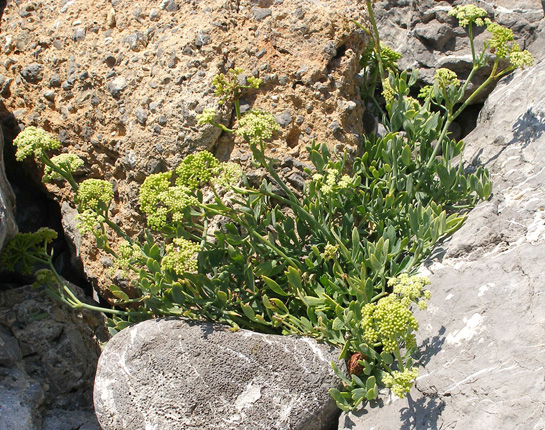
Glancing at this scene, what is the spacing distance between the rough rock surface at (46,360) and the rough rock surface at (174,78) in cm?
45

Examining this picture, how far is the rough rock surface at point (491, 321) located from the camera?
3133 mm

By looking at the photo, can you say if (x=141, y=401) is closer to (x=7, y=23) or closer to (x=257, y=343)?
(x=257, y=343)

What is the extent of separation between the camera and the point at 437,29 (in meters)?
5.29

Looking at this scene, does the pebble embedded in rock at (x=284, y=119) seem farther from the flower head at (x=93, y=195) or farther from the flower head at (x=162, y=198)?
the flower head at (x=93, y=195)

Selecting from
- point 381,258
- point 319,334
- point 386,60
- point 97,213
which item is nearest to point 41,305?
point 97,213

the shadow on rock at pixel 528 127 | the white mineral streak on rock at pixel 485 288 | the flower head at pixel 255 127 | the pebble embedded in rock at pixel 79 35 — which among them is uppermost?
the pebble embedded in rock at pixel 79 35

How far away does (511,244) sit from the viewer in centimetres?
371

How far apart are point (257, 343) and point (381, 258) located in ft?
2.96

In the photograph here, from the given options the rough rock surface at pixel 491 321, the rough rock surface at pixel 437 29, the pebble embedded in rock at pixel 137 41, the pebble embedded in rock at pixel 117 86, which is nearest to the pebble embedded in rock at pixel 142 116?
the pebble embedded in rock at pixel 117 86

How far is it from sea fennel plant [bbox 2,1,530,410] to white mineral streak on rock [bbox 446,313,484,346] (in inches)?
9.1

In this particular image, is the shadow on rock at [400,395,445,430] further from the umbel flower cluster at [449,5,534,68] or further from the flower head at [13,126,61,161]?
the flower head at [13,126,61,161]

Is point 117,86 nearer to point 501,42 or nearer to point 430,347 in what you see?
point 501,42

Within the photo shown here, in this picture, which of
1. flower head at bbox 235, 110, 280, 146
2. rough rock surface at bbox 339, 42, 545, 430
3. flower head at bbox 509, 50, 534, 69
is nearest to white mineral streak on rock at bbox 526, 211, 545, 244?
rough rock surface at bbox 339, 42, 545, 430

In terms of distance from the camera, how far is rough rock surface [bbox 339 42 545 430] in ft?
10.3
